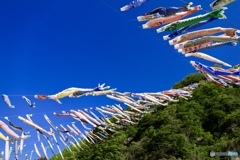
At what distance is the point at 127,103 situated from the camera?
20.7m

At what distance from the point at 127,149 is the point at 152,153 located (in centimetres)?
356

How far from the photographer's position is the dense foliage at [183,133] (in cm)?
2880

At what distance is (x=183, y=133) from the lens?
31812mm

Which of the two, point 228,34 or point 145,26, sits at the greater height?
point 145,26

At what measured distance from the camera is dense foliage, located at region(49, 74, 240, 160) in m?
28.8

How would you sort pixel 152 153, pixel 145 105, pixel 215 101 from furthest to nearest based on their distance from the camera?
pixel 215 101 < pixel 152 153 < pixel 145 105

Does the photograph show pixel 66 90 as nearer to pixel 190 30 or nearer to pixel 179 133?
pixel 190 30

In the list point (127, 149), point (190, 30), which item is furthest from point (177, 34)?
point (127, 149)

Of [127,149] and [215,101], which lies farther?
[215,101]

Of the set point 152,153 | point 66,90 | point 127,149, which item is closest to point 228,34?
point 66,90

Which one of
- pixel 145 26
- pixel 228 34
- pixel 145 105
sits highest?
pixel 145 105

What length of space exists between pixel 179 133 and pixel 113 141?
5281mm

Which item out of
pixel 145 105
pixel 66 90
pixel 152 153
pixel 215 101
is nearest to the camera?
pixel 66 90

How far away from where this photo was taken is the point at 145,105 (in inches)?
1003
